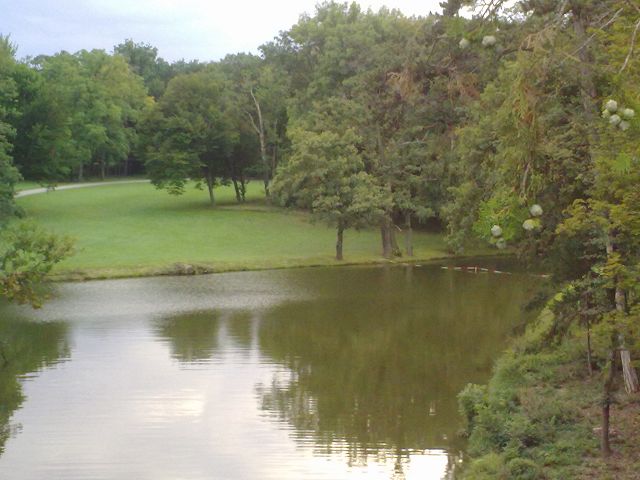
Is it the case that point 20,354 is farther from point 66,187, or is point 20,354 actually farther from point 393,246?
point 66,187

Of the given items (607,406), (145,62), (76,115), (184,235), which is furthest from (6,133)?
(145,62)

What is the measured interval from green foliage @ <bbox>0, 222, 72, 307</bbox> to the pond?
2.26 m

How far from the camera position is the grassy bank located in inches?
397

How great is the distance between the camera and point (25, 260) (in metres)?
16.5

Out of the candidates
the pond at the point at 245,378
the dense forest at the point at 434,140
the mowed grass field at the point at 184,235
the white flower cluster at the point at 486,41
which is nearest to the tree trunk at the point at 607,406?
the dense forest at the point at 434,140

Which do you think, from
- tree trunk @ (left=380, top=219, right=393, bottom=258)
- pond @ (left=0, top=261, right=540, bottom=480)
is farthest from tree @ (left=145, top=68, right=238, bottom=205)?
pond @ (left=0, top=261, right=540, bottom=480)

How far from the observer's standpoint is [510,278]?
33.4 m

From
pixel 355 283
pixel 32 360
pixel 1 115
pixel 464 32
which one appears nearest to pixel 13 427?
pixel 32 360

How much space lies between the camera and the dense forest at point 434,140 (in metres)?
8.75

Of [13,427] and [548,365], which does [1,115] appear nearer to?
[13,427]

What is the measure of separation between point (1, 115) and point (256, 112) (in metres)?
18.3

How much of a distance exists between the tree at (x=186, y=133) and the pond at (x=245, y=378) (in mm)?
19994

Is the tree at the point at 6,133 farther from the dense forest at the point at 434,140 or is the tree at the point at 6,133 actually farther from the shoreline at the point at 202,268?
the shoreline at the point at 202,268

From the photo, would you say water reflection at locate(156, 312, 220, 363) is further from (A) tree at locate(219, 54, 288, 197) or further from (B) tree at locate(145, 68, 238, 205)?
(A) tree at locate(219, 54, 288, 197)
